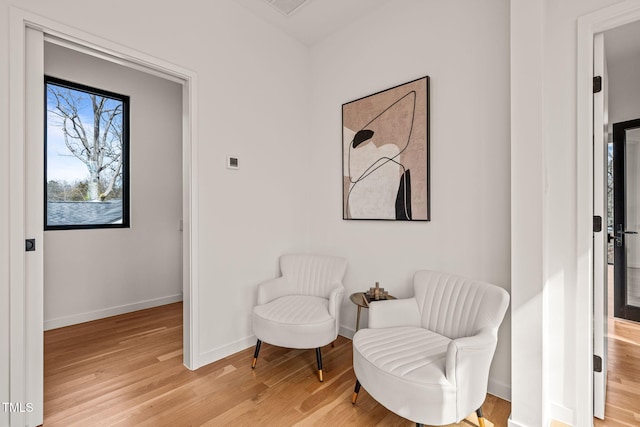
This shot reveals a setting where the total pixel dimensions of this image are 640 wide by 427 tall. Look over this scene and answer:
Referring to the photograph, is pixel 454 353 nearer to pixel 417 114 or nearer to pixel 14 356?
pixel 417 114

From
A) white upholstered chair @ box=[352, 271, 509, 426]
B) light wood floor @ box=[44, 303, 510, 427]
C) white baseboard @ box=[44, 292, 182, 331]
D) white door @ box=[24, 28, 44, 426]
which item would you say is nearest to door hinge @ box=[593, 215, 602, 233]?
white upholstered chair @ box=[352, 271, 509, 426]

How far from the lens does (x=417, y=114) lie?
2352 mm

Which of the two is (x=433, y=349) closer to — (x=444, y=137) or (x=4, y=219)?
(x=444, y=137)

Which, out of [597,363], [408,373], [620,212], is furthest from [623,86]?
[408,373]

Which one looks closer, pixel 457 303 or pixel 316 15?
pixel 457 303

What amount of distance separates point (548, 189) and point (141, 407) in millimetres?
2729

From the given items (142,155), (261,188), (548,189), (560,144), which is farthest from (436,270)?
(142,155)

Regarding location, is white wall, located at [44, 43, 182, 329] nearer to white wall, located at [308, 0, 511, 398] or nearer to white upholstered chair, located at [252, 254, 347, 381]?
white upholstered chair, located at [252, 254, 347, 381]

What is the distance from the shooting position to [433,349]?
66.6 inches

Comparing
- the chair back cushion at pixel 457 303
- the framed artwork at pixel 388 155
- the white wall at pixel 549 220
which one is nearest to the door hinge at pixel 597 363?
the white wall at pixel 549 220

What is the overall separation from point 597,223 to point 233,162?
246cm

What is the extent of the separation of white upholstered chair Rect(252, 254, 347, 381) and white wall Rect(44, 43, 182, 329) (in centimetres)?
194

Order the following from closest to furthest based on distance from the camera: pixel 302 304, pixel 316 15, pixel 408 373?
pixel 408 373, pixel 302 304, pixel 316 15

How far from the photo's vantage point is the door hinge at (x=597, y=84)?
169cm
